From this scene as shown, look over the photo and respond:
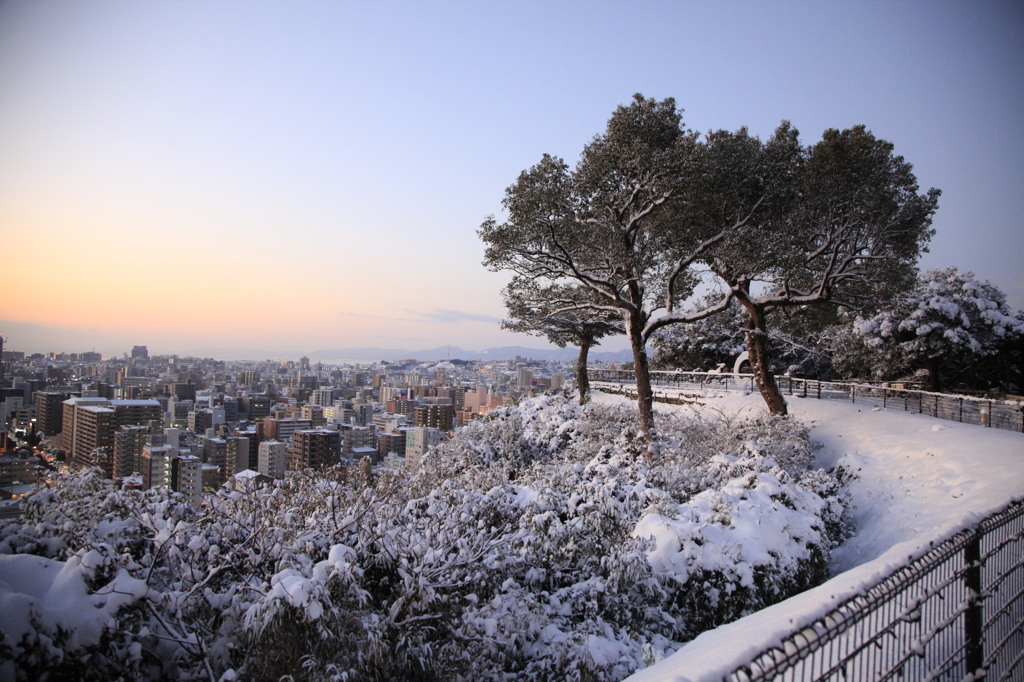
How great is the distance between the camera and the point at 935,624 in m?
2.65

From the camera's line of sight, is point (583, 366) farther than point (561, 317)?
Yes

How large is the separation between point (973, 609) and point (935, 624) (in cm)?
29

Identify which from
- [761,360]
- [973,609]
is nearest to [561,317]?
[761,360]

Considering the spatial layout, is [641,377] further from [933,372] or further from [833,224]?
[933,372]

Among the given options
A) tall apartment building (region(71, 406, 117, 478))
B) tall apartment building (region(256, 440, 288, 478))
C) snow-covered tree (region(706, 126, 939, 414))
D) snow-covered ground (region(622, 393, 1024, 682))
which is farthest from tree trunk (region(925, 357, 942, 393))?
tall apartment building (region(71, 406, 117, 478))

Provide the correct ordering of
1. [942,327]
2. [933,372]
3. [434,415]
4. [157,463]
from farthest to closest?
1. [434,415]
2. [933,372]
3. [942,327]
4. [157,463]

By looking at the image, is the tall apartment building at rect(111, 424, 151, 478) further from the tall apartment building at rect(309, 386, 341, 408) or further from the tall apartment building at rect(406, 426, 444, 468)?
the tall apartment building at rect(309, 386, 341, 408)

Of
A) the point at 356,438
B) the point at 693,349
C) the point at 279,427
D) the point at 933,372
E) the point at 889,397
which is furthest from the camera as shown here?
the point at 693,349

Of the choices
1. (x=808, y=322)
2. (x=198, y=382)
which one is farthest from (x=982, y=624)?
(x=198, y=382)

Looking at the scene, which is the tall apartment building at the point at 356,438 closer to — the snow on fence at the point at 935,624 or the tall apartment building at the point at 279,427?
the tall apartment building at the point at 279,427

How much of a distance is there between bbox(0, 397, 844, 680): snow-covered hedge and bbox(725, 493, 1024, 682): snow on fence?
8.10ft

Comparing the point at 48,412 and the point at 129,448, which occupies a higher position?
the point at 48,412

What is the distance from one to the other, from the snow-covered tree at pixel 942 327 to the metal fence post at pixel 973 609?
22295 millimetres

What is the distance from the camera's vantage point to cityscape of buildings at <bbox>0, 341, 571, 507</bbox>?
6875 millimetres
